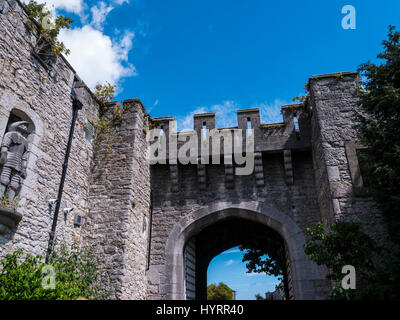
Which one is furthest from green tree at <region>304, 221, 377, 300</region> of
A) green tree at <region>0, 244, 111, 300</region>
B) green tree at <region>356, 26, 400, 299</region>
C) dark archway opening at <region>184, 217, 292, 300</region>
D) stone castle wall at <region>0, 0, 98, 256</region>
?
stone castle wall at <region>0, 0, 98, 256</region>

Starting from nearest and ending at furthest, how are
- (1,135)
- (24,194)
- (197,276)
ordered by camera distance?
1. (1,135)
2. (24,194)
3. (197,276)

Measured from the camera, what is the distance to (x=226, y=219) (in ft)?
22.5

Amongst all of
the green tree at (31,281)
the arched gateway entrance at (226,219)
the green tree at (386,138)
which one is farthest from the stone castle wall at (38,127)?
the green tree at (386,138)

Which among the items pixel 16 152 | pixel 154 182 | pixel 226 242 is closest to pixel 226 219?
pixel 154 182

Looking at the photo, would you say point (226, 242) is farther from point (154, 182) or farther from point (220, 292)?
point (220, 292)

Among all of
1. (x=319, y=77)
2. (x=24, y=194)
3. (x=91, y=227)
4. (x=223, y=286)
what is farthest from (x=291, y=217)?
(x=223, y=286)

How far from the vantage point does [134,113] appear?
6.56 meters

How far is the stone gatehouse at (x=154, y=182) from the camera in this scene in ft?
15.0

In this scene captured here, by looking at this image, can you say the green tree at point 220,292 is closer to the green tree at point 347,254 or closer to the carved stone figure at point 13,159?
the green tree at point 347,254

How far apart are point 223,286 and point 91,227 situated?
22.6 metres

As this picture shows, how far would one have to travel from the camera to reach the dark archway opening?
792 cm

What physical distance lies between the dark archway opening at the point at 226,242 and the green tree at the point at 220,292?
1697 cm

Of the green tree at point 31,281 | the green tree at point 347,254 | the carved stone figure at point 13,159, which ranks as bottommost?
the green tree at point 31,281

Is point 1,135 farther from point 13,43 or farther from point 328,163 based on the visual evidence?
point 328,163
